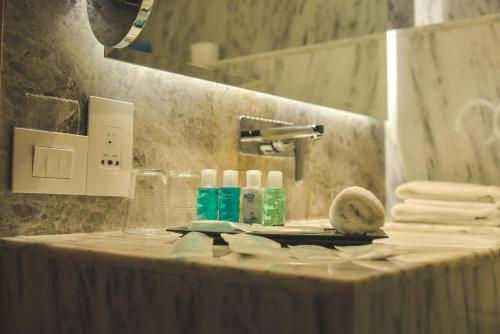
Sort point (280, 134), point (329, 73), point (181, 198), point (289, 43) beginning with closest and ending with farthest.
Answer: point (181, 198), point (280, 134), point (289, 43), point (329, 73)

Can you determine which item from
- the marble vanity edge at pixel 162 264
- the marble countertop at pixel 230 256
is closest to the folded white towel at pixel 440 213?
the marble countertop at pixel 230 256

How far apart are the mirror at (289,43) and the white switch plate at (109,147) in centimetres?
10

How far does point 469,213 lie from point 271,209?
614 millimetres

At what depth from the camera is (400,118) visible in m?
1.84

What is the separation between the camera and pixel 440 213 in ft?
4.91

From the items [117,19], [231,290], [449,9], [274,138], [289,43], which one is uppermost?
[449,9]

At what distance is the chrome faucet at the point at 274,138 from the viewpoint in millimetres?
1237

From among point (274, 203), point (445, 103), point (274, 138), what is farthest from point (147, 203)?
point (445, 103)

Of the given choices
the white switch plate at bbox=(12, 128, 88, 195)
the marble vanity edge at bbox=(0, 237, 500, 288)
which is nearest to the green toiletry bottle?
the white switch plate at bbox=(12, 128, 88, 195)

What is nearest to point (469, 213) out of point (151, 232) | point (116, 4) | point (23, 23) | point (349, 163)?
point (349, 163)

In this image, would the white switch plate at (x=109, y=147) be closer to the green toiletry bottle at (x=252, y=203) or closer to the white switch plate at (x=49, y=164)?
the white switch plate at (x=49, y=164)

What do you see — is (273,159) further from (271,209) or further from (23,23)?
(23,23)

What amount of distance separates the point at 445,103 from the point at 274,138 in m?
0.74

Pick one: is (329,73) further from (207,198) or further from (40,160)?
(40,160)
